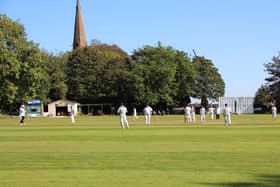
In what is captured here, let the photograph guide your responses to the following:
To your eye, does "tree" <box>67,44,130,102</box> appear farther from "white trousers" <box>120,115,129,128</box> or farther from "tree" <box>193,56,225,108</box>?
"white trousers" <box>120,115,129,128</box>

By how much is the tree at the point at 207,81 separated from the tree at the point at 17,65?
43.0 meters

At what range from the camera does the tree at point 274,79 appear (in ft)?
358

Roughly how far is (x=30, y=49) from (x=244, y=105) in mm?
55362

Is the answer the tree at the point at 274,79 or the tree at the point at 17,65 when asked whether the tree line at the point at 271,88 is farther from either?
the tree at the point at 17,65

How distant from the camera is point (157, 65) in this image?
345 ft

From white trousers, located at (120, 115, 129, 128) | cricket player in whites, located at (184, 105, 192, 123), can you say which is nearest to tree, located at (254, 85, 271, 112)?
cricket player in whites, located at (184, 105, 192, 123)

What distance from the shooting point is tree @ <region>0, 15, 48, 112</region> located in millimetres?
79625

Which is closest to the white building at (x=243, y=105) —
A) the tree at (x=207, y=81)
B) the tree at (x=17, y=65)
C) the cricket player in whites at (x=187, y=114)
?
the tree at (x=207, y=81)

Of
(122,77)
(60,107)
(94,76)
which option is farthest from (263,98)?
(60,107)

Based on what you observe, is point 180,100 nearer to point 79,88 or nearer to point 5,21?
point 79,88

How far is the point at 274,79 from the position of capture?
111312mm

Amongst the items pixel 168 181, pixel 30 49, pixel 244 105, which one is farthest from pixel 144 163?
pixel 244 105

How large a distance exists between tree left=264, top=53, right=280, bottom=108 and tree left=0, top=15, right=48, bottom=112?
165ft

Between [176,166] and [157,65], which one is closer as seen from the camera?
[176,166]
